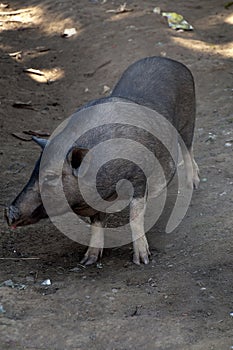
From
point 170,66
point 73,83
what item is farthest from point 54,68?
point 170,66

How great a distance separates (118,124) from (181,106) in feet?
3.75

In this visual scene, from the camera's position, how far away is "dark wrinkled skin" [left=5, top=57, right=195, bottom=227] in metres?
4.27

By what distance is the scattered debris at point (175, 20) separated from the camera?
9.45 meters

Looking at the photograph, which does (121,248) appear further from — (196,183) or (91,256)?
(196,183)

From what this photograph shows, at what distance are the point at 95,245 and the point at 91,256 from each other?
0.28 feet

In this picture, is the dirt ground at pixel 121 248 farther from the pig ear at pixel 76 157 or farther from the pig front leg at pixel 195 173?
the pig ear at pixel 76 157

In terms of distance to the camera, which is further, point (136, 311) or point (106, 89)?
point (106, 89)

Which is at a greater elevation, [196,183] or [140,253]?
[140,253]

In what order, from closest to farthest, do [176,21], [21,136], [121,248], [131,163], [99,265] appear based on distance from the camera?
[131,163] < [99,265] < [121,248] < [21,136] < [176,21]

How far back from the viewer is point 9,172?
640 cm

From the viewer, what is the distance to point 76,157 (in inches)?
167

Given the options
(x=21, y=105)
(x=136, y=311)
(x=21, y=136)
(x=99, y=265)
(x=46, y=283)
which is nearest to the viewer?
(x=136, y=311)

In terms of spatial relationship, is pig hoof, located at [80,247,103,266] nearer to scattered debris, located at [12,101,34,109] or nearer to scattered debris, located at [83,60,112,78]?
scattered debris, located at [12,101,34,109]

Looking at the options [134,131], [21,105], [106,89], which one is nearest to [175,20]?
[106,89]
